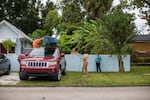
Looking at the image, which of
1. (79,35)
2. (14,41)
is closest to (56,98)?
(79,35)

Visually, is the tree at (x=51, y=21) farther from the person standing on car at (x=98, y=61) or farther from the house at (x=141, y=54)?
the person standing on car at (x=98, y=61)

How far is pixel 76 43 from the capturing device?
133 ft

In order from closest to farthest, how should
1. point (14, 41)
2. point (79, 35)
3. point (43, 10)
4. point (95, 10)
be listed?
point (79, 35) < point (14, 41) < point (95, 10) < point (43, 10)

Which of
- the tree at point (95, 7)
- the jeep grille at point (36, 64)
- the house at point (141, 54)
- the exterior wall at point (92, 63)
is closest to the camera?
the jeep grille at point (36, 64)

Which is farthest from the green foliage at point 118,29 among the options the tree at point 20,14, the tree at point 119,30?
the tree at point 20,14

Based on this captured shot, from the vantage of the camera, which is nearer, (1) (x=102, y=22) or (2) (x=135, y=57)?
(1) (x=102, y=22)

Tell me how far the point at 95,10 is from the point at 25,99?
36.2 metres

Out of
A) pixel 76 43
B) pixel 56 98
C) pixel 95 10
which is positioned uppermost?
pixel 95 10

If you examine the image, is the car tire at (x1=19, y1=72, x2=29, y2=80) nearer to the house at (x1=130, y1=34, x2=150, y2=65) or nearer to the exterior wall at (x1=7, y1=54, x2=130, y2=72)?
the exterior wall at (x1=7, y1=54, x2=130, y2=72)

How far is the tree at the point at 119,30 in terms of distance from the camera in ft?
89.9

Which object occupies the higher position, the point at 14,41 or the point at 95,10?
the point at 95,10

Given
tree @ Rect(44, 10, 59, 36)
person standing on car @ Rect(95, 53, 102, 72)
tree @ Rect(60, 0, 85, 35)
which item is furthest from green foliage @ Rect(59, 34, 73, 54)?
person standing on car @ Rect(95, 53, 102, 72)

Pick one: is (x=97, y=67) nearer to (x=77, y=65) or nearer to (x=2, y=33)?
(x=77, y=65)

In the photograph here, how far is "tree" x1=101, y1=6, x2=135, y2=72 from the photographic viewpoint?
27.4 m
